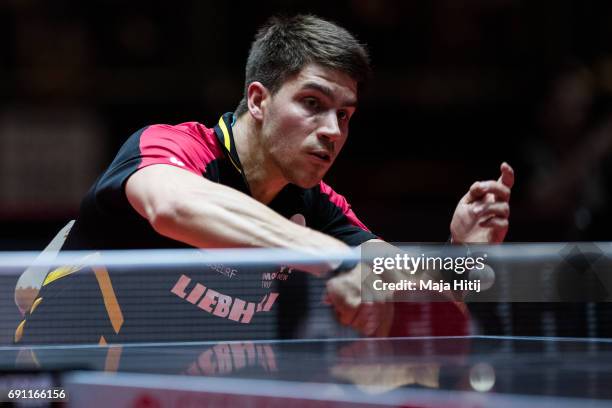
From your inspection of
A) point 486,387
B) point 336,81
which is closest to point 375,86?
point 336,81

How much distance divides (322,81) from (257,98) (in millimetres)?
230

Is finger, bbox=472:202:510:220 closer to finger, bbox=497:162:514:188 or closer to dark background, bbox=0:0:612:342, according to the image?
finger, bbox=497:162:514:188

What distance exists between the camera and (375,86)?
737 centimetres

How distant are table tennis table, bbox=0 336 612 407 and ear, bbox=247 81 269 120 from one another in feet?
2.31

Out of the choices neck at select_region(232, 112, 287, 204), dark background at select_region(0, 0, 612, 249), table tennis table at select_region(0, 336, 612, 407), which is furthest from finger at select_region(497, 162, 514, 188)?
dark background at select_region(0, 0, 612, 249)

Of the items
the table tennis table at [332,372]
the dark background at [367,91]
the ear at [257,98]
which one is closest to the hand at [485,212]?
the table tennis table at [332,372]

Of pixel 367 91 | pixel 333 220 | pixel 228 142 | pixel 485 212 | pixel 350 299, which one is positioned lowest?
pixel 367 91

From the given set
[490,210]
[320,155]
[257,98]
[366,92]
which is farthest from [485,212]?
[366,92]

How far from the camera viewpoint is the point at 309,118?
291 centimetres

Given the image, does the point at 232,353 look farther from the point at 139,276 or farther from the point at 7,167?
the point at 7,167

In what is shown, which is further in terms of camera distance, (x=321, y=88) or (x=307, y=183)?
(x=307, y=183)

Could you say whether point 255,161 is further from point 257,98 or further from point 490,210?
point 490,210

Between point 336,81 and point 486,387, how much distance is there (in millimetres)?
1165

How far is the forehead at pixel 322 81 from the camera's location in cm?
288
